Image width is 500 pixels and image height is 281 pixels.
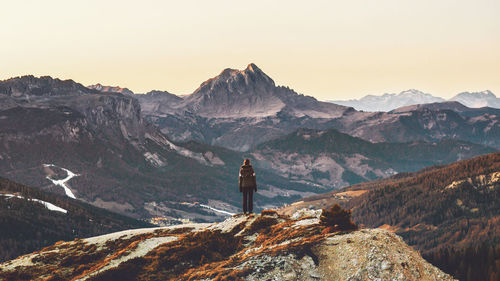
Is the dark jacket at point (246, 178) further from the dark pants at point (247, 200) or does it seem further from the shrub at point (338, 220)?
the shrub at point (338, 220)

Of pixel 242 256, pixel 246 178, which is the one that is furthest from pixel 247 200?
pixel 242 256

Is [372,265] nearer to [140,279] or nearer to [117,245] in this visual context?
[140,279]

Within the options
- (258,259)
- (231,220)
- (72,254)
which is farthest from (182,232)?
(258,259)

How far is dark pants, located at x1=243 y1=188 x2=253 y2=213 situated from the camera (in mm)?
65400

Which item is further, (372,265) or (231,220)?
(231,220)

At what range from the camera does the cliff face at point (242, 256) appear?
152 feet

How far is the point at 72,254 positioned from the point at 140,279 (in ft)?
54.0

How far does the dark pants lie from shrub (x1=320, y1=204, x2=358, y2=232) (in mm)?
13598

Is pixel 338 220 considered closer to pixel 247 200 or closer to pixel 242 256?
pixel 242 256

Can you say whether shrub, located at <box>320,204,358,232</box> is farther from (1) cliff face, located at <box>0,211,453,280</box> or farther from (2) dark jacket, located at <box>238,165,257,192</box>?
(2) dark jacket, located at <box>238,165,257,192</box>

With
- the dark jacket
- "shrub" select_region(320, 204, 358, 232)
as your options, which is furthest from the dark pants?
"shrub" select_region(320, 204, 358, 232)

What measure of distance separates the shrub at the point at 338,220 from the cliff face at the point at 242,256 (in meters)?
1.01

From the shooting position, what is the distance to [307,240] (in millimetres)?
50906

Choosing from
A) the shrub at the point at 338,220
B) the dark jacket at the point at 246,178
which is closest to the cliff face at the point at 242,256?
the shrub at the point at 338,220
